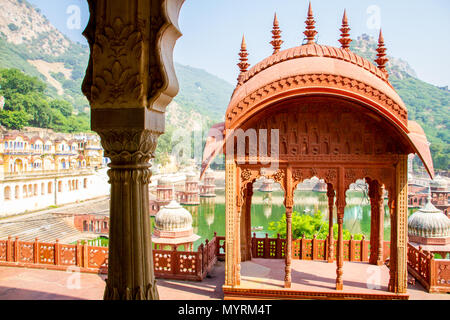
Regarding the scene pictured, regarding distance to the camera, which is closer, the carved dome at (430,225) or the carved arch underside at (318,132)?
the carved arch underside at (318,132)

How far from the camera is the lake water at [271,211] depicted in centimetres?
3050

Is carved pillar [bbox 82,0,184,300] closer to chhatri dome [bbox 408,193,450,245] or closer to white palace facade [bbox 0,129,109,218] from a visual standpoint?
chhatri dome [bbox 408,193,450,245]

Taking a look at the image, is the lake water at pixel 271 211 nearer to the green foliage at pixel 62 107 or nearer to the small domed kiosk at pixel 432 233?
the small domed kiosk at pixel 432 233

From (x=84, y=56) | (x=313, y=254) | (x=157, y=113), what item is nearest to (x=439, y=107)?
(x=313, y=254)

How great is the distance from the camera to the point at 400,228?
5.84 m

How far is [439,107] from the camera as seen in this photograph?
70.5 meters

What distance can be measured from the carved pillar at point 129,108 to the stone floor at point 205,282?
4051mm

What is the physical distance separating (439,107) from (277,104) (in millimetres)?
76792

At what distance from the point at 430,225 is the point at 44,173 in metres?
31.7

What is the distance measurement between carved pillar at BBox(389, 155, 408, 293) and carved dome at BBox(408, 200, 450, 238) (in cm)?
600

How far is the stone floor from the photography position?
6.15 m

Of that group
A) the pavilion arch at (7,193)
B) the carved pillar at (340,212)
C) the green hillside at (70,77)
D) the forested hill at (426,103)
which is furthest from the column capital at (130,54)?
the forested hill at (426,103)

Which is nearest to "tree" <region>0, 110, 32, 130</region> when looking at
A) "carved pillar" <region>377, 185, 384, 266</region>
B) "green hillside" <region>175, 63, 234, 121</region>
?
"carved pillar" <region>377, 185, 384, 266</region>
